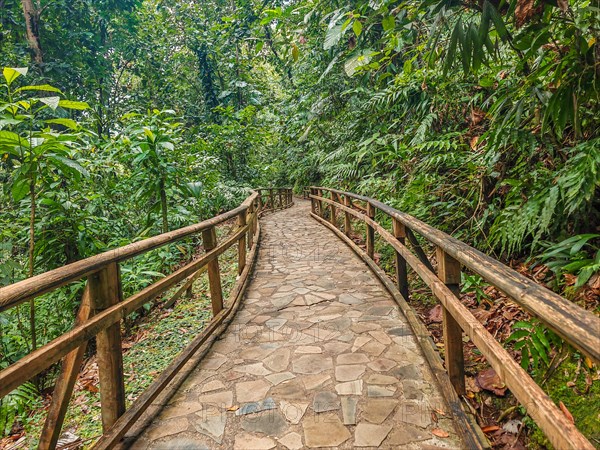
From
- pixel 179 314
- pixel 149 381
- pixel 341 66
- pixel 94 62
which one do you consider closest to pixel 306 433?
pixel 149 381

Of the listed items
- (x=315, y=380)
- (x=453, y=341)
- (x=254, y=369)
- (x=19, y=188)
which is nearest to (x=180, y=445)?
(x=254, y=369)

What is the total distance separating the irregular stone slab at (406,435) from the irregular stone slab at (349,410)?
8.7 inches

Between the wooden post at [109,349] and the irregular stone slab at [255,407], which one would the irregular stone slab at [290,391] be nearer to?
the irregular stone slab at [255,407]

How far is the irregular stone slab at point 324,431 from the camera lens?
180 cm

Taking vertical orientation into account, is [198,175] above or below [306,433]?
above

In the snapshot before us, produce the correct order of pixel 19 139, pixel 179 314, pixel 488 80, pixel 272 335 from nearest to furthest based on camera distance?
pixel 19 139 → pixel 272 335 → pixel 488 80 → pixel 179 314

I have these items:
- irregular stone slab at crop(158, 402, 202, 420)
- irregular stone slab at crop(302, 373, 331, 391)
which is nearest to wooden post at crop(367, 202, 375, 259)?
irregular stone slab at crop(302, 373, 331, 391)

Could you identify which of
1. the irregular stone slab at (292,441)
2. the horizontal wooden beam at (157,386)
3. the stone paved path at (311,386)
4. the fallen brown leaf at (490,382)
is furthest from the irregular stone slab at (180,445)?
the fallen brown leaf at (490,382)

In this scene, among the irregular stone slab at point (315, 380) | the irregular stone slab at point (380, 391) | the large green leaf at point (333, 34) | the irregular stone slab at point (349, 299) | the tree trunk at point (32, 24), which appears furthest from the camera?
the tree trunk at point (32, 24)

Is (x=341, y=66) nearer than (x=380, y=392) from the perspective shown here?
No

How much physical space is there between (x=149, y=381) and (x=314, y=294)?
199cm

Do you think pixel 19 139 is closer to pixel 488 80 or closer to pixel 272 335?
pixel 272 335

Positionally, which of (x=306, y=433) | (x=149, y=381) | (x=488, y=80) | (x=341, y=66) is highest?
(x=341, y=66)

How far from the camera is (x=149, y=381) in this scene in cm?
278
